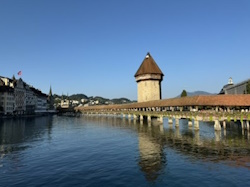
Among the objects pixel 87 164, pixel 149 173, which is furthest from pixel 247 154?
pixel 87 164

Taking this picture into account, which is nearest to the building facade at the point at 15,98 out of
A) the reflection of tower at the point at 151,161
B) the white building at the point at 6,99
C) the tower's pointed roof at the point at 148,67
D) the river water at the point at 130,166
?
the white building at the point at 6,99

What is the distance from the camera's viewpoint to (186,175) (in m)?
14.4

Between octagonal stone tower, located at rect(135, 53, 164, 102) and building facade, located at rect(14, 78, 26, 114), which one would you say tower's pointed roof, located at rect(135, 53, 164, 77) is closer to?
octagonal stone tower, located at rect(135, 53, 164, 102)

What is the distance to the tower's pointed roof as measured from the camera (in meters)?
74.9

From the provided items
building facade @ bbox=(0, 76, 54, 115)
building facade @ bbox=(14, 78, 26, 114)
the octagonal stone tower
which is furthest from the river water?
building facade @ bbox=(14, 78, 26, 114)

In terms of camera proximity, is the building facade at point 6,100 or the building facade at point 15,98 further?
the building facade at point 15,98

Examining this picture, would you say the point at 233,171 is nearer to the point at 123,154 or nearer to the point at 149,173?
the point at 149,173

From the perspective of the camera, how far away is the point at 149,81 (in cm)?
7462

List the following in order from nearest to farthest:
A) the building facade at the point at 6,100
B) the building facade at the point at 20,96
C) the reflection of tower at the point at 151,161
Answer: the reflection of tower at the point at 151,161
the building facade at the point at 6,100
the building facade at the point at 20,96

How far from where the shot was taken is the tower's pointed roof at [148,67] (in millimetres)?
74938

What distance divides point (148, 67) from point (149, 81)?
493 cm

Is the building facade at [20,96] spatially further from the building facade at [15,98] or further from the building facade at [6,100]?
the building facade at [6,100]

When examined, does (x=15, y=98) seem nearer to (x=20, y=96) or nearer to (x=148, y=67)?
(x=20, y=96)

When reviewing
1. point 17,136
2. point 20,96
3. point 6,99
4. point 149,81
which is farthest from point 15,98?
point 17,136
